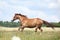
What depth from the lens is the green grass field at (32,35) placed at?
91 cm

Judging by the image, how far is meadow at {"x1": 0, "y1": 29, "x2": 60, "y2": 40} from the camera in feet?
2.98

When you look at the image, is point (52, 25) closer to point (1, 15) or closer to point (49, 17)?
point (49, 17)

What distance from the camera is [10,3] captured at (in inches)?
36.1

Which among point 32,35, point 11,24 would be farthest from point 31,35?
point 11,24

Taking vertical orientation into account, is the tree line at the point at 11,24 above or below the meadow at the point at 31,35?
above

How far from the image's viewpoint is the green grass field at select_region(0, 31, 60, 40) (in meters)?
0.91

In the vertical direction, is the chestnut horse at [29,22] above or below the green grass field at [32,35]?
above

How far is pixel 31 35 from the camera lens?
0.93 metres

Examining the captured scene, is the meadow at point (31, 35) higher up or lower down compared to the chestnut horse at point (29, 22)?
lower down

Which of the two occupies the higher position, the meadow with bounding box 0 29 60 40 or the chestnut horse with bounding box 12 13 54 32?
the chestnut horse with bounding box 12 13 54 32

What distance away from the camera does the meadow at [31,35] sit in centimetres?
91

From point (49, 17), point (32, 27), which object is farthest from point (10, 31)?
point (49, 17)

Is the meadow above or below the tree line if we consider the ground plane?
below

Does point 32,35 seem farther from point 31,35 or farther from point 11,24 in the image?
point 11,24
